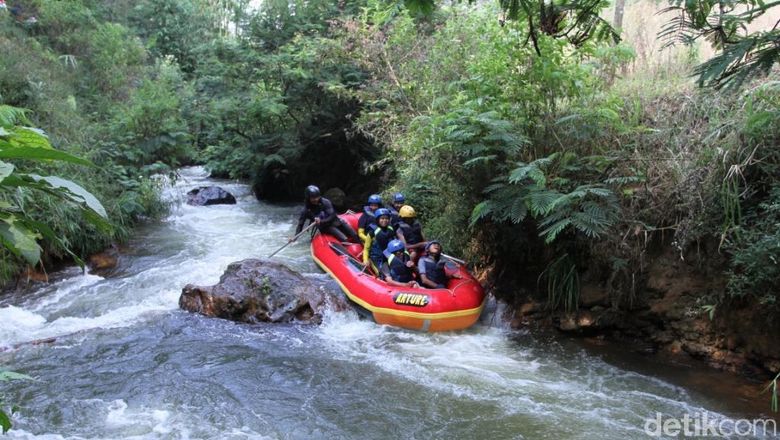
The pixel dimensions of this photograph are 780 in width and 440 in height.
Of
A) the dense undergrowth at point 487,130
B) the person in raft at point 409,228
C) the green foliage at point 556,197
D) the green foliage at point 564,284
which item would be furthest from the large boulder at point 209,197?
the green foliage at point 564,284

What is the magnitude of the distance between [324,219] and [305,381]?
4244mm

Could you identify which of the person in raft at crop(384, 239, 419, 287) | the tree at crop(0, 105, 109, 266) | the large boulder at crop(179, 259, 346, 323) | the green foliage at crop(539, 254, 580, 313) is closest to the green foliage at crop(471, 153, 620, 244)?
the green foliage at crop(539, 254, 580, 313)

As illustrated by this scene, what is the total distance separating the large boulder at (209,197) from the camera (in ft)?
50.2

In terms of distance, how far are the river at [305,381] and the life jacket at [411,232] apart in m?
1.47

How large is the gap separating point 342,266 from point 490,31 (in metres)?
3.75

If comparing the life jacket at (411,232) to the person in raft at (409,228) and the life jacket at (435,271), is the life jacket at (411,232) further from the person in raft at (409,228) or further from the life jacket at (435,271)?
the life jacket at (435,271)

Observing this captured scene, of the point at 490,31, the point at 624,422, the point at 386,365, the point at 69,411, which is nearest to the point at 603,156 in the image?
the point at 490,31

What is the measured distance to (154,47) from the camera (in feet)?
79.8

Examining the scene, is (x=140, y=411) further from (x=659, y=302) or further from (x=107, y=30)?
(x=107, y=30)

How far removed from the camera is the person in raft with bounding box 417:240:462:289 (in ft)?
23.8

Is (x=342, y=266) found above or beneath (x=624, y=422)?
above

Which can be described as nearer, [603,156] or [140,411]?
[140,411]

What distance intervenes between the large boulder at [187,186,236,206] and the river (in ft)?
24.3

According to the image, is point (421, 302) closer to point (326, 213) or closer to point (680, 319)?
point (680, 319)
